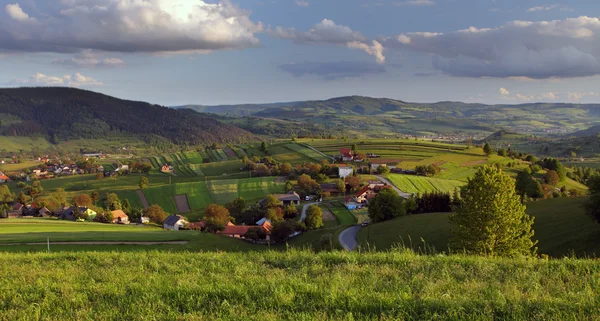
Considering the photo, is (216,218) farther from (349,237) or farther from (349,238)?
(349,238)

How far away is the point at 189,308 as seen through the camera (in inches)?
296

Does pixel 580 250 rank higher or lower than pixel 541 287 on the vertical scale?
lower

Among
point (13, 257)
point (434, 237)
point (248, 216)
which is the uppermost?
point (13, 257)

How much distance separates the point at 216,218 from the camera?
79.7 metres

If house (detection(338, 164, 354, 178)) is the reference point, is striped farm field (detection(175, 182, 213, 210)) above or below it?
below

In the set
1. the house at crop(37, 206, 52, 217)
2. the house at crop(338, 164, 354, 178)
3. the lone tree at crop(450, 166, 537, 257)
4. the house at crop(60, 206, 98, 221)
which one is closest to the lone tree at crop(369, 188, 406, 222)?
the lone tree at crop(450, 166, 537, 257)

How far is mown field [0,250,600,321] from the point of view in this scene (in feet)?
23.2

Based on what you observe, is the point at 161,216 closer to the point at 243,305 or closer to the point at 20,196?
the point at 20,196

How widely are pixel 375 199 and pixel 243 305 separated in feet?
207

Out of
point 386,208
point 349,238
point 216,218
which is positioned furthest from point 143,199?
point 349,238

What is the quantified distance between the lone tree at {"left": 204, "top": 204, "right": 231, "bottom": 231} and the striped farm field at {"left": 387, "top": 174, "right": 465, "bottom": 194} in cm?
4654

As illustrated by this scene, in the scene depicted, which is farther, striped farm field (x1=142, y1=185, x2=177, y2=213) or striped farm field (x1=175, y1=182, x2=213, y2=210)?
striped farm field (x1=175, y1=182, x2=213, y2=210)

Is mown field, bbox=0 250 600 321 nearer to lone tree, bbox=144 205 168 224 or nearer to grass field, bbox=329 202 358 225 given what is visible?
grass field, bbox=329 202 358 225

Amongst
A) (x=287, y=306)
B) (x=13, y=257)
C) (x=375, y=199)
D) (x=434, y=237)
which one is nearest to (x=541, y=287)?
(x=287, y=306)
